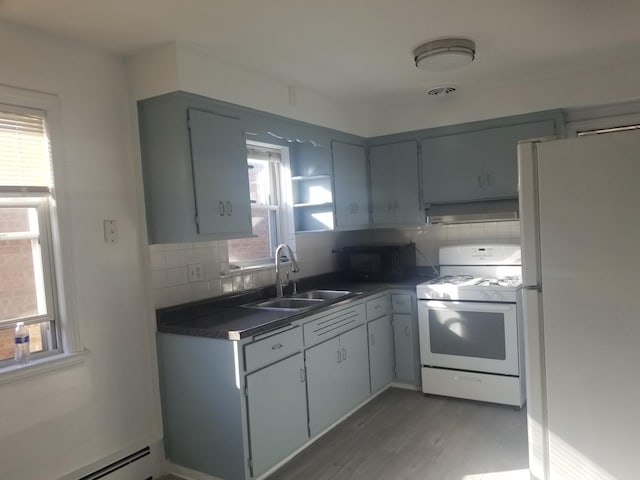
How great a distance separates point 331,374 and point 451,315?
3.57 ft

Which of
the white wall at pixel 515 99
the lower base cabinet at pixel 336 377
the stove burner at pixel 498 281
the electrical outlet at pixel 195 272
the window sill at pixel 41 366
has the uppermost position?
the white wall at pixel 515 99

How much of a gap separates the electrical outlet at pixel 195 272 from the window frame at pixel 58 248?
74cm

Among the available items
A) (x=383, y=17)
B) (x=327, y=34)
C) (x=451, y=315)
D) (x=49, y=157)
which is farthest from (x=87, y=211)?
(x=451, y=315)

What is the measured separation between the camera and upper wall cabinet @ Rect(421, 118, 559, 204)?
376 cm

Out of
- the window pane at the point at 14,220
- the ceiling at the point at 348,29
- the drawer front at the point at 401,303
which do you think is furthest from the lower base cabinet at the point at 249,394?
the ceiling at the point at 348,29

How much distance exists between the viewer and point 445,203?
13.4ft

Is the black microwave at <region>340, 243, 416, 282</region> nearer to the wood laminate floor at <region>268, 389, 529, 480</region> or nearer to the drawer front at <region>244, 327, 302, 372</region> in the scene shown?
the wood laminate floor at <region>268, 389, 529, 480</region>

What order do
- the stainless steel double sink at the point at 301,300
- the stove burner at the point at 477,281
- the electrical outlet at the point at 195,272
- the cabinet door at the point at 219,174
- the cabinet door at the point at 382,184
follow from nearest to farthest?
the cabinet door at the point at 219,174 → the electrical outlet at the point at 195,272 → the stainless steel double sink at the point at 301,300 → the stove burner at the point at 477,281 → the cabinet door at the point at 382,184

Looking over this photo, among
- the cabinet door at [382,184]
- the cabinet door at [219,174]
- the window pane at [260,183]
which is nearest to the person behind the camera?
the cabinet door at [219,174]

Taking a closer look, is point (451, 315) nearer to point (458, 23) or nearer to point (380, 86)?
point (380, 86)

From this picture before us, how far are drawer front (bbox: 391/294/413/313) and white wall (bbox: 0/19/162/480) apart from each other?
2.02m

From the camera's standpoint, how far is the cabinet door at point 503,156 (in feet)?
12.2

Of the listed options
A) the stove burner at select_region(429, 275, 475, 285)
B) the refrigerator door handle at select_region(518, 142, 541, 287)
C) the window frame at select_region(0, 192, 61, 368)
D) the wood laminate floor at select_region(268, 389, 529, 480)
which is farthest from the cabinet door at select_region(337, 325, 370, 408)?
the window frame at select_region(0, 192, 61, 368)

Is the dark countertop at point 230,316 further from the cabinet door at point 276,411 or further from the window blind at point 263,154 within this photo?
the window blind at point 263,154
